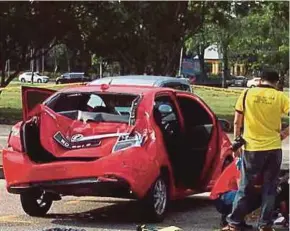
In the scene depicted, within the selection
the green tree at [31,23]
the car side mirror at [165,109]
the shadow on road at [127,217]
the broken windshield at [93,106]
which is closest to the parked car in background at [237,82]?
the green tree at [31,23]

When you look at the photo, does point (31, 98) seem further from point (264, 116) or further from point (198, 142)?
point (264, 116)

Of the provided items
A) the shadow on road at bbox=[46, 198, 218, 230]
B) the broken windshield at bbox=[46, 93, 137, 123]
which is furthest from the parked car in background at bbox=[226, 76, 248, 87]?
the broken windshield at bbox=[46, 93, 137, 123]

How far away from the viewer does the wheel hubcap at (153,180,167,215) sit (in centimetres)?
882

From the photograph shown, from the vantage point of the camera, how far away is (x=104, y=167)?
848 cm

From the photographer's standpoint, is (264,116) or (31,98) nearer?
(264,116)

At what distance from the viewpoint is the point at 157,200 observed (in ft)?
29.1

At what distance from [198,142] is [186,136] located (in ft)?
0.83

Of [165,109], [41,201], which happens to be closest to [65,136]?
[41,201]

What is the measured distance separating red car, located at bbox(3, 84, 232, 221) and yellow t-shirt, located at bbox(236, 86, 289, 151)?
135 centimetres

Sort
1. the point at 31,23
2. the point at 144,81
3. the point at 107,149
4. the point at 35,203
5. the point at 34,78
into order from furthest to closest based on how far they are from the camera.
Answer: the point at 34,78 < the point at 31,23 < the point at 144,81 < the point at 35,203 < the point at 107,149

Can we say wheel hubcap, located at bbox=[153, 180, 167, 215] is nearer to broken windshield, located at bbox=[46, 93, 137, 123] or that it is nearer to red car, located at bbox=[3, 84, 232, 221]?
red car, located at bbox=[3, 84, 232, 221]

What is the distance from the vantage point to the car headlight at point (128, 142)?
28.2ft

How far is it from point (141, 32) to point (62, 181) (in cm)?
2575

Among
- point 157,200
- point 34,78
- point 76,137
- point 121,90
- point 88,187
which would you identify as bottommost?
point 34,78
